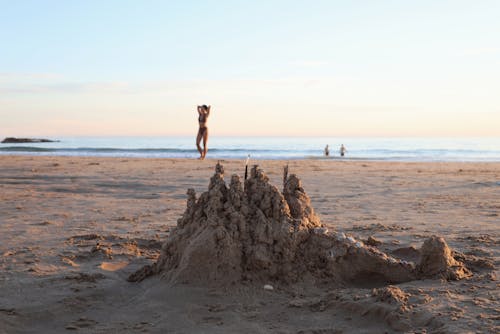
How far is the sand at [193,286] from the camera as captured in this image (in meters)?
3.04

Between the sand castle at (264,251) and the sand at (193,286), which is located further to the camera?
the sand castle at (264,251)

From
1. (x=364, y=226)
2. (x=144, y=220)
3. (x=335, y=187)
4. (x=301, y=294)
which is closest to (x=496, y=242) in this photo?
(x=364, y=226)

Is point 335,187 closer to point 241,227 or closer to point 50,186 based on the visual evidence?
point 50,186

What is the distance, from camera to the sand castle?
3635 millimetres

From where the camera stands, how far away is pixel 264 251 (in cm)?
367

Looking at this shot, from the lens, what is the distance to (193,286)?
3529 millimetres

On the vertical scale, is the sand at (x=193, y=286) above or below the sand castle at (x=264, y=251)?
below

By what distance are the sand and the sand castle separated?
10cm

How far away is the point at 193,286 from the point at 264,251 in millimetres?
550

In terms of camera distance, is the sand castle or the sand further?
the sand castle

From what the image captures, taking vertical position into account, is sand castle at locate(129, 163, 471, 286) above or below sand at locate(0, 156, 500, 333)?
above

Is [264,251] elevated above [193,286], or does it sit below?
above

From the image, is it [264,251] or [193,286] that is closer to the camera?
[193,286]

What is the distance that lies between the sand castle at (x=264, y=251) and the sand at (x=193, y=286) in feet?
0.32
